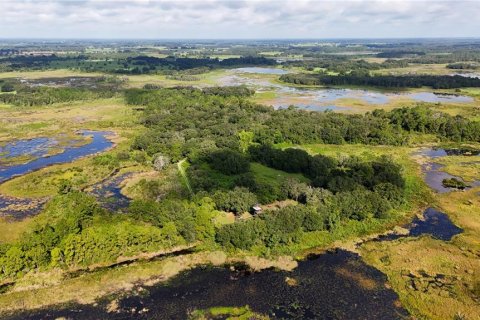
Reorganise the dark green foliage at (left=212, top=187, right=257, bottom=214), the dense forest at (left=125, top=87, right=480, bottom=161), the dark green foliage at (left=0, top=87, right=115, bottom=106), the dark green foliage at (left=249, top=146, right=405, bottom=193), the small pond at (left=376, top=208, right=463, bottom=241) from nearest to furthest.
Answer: the small pond at (left=376, top=208, right=463, bottom=241)
the dark green foliage at (left=212, top=187, right=257, bottom=214)
the dark green foliage at (left=249, top=146, right=405, bottom=193)
the dense forest at (left=125, top=87, right=480, bottom=161)
the dark green foliage at (left=0, top=87, right=115, bottom=106)

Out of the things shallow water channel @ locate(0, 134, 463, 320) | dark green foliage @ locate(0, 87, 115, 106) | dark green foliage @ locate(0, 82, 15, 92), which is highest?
dark green foliage @ locate(0, 82, 15, 92)

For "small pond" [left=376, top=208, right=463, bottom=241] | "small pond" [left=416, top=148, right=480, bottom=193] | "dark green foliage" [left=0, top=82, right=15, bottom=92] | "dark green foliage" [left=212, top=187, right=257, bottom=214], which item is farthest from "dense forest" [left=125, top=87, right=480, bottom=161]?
"dark green foliage" [left=0, top=82, right=15, bottom=92]

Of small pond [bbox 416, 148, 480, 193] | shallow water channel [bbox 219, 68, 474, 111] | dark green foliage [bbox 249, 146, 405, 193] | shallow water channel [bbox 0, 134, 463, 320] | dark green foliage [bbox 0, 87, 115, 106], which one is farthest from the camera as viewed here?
shallow water channel [bbox 219, 68, 474, 111]

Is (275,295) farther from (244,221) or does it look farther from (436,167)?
(436,167)

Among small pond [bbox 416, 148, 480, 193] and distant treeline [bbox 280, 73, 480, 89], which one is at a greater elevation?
distant treeline [bbox 280, 73, 480, 89]

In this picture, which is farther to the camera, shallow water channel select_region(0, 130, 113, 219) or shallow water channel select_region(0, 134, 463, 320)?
shallow water channel select_region(0, 130, 113, 219)

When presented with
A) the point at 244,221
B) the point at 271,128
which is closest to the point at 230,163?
the point at 244,221

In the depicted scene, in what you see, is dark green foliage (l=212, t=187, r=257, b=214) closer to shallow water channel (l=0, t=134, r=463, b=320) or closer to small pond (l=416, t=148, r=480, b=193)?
shallow water channel (l=0, t=134, r=463, b=320)

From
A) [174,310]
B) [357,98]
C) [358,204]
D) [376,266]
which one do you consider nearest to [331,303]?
[376,266]
